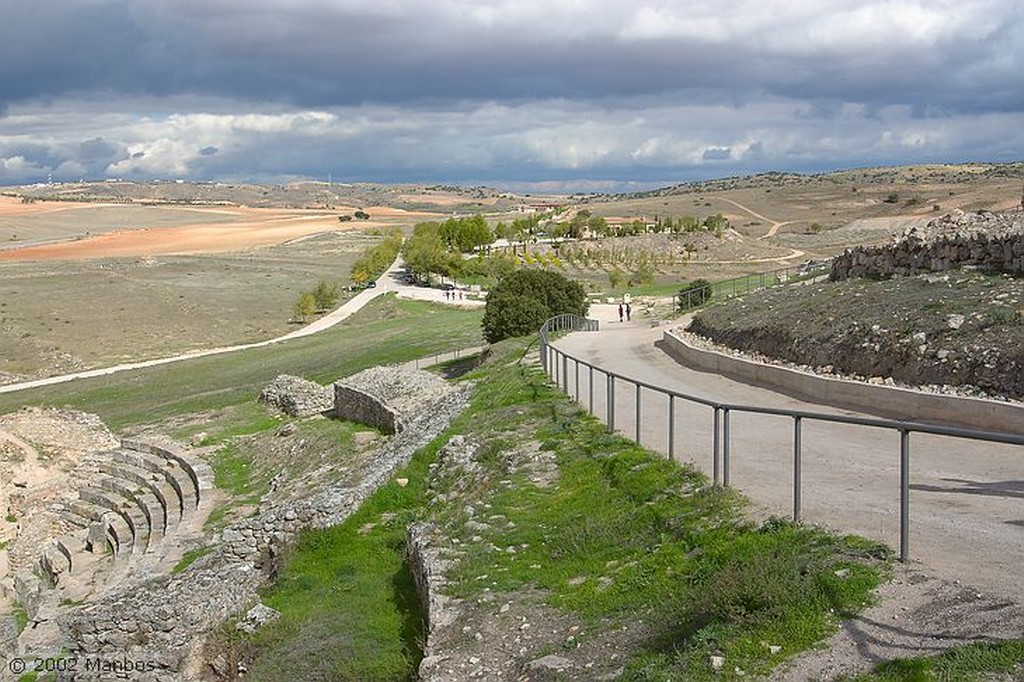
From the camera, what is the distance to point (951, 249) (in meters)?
25.0

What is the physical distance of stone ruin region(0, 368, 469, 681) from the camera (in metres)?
13.8

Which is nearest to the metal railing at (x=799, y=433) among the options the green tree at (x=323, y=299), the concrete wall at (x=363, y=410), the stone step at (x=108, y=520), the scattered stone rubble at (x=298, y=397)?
the concrete wall at (x=363, y=410)

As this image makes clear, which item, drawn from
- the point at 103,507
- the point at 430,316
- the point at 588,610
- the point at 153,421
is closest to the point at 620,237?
the point at 430,316

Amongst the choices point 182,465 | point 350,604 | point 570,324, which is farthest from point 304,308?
point 350,604

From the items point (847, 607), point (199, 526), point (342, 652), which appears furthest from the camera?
point (199, 526)

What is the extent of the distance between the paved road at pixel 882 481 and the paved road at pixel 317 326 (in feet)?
136

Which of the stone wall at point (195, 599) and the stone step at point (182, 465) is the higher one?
the stone wall at point (195, 599)

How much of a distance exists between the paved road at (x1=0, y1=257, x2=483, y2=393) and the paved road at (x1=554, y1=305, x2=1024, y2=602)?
1628 inches

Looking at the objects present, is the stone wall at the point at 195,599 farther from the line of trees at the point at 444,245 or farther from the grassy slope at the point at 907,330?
the line of trees at the point at 444,245

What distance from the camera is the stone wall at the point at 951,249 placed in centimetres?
2312

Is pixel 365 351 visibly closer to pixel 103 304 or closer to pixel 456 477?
pixel 456 477

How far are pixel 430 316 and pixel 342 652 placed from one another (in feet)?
182

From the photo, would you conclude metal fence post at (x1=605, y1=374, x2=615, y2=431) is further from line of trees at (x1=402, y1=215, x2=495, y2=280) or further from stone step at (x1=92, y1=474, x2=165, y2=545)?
line of trees at (x1=402, y1=215, x2=495, y2=280)

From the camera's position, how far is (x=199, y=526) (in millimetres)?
22094
